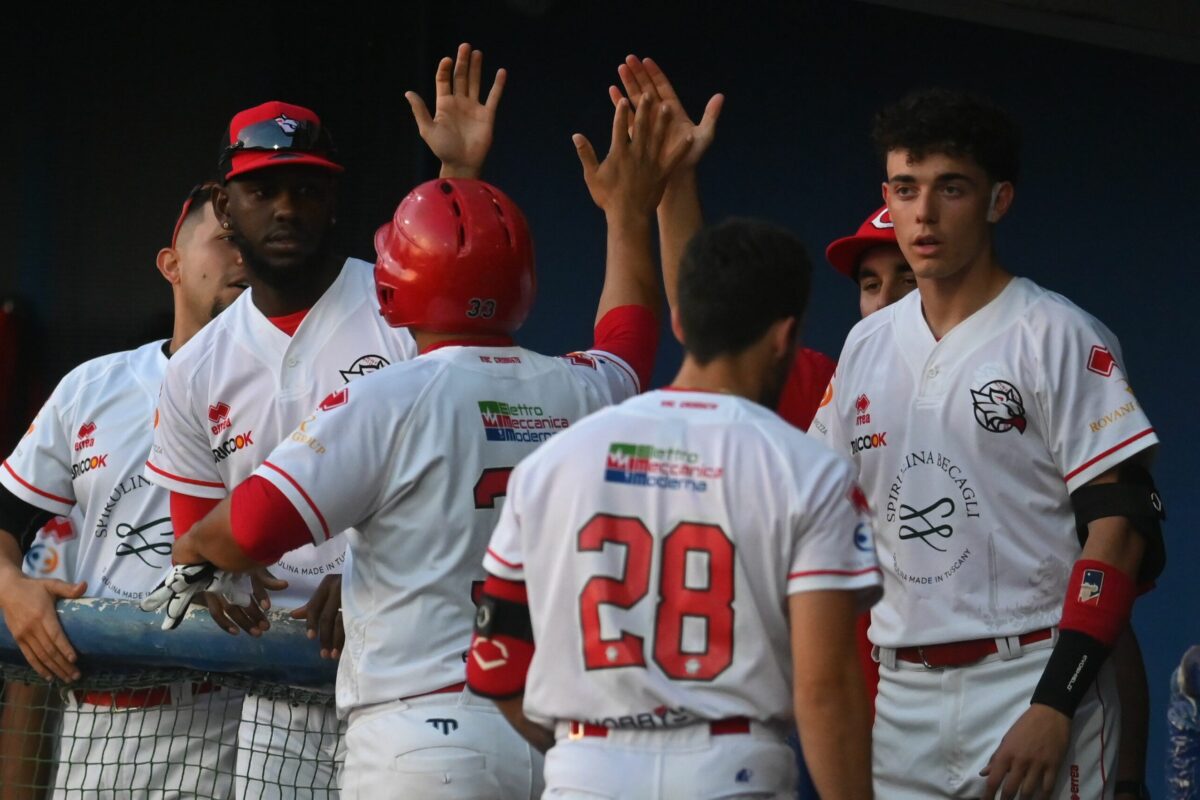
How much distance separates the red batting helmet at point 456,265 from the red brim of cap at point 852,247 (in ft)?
4.36

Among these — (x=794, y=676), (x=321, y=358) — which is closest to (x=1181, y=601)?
(x=321, y=358)

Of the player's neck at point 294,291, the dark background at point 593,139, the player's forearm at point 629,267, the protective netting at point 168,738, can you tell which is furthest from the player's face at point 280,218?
the dark background at point 593,139

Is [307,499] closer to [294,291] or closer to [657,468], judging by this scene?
[657,468]

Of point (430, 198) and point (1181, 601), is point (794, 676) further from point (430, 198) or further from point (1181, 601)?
point (1181, 601)

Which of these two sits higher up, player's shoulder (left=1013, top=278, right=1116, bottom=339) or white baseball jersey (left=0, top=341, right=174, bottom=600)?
player's shoulder (left=1013, top=278, right=1116, bottom=339)

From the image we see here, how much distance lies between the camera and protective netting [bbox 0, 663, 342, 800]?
3.55m

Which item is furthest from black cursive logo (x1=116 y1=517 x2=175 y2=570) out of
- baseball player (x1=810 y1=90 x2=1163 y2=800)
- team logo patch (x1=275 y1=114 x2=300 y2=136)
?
baseball player (x1=810 y1=90 x2=1163 y2=800)

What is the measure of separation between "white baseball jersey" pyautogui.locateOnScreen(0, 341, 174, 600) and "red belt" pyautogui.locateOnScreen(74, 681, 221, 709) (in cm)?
29

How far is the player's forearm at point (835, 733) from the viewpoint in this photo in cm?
228

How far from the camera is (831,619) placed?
2.30 meters

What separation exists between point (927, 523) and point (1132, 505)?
0.37m

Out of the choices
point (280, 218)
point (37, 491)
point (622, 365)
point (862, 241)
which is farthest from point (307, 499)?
point (862, 241)

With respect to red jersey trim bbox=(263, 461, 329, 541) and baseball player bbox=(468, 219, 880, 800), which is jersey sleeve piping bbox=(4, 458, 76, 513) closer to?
red jersey trim bbox=(263, 461, 329, 541)

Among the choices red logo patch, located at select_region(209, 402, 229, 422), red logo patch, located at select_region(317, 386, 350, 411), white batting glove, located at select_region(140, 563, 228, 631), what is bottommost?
white batting glove, located at select_region(140, 563, 228, 631)
